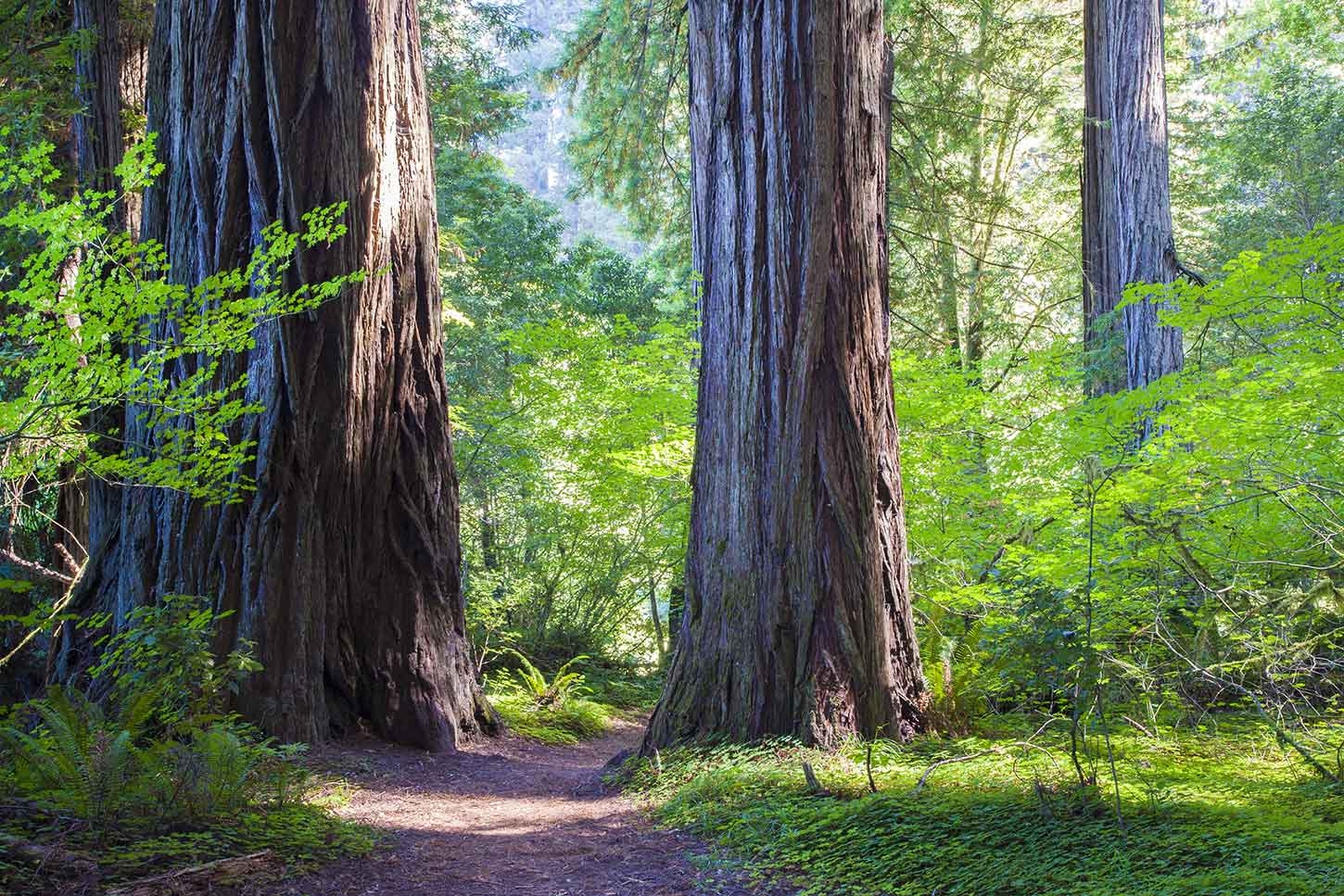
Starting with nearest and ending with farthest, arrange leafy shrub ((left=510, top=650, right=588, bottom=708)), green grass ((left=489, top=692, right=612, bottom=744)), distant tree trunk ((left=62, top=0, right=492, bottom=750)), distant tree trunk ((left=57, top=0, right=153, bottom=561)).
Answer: distant tree trunk ((left=62, top=0, right=492, bottom=750)) → distant tree trunk ((left=57, top=0, right=153, bottom=561)) → green grass ((left=489, top=692, right=612, bottom=744)) → leafy shrub ((left=510, top=650, right=588, bottom=708))

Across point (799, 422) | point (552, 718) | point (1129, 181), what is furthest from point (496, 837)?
point (1129, 181)

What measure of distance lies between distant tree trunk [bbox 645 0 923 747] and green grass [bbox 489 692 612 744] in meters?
2.95

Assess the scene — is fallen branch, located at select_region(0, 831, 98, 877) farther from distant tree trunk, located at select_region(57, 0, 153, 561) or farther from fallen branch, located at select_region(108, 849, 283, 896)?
distant tree trunk, located at select_region(57, 0, 153, 561)

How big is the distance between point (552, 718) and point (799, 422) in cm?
469

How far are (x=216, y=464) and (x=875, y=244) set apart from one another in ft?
12.1

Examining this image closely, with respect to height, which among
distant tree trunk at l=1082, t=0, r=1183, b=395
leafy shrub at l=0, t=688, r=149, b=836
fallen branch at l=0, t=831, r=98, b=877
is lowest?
fallen branch at l=0, t=831, r=98, b=877

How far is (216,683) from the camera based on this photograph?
4520 millimetres

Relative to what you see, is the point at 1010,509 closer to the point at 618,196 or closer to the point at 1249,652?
the point at 1249,652

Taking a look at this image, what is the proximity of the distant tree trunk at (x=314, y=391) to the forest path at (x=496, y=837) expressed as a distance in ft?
1.91

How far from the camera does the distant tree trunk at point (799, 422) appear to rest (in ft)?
14.8

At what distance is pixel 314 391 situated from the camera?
5.77m

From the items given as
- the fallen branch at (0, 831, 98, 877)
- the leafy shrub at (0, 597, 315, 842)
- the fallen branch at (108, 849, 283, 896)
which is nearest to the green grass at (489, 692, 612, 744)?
the leafy shrub at (0, 597, 315, 842)

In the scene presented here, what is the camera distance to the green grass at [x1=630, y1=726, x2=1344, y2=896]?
96.8 inches

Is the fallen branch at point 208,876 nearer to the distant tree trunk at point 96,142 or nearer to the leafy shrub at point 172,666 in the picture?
the leafy shrub at point 172,666
